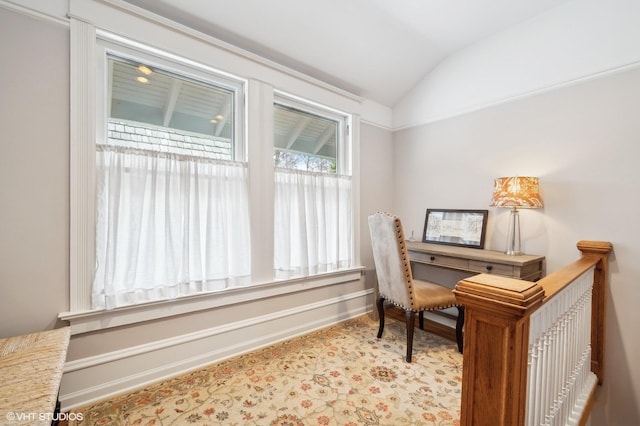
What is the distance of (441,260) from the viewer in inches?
101

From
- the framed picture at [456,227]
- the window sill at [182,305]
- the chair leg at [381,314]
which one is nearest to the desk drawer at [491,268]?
the framed picture at [456,227]

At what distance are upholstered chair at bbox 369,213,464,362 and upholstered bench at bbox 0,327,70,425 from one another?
6.53ft

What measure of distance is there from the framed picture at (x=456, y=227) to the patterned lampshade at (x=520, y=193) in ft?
1.50

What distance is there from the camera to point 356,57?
2637 mm

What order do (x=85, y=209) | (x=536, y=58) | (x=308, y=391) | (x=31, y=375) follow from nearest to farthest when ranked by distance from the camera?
(x=31, y=375) < (x=85, y=209) < (x=308, y=391) < (x=536, y=58)

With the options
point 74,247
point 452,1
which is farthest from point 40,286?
point 452,1

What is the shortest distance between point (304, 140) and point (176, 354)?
6.79 ft

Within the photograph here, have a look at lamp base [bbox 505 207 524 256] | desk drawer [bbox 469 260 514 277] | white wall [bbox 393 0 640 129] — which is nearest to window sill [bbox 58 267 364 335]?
desk drawer [bbox 469 260 514 277]

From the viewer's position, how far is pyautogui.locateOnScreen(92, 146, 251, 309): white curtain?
5.59 ft

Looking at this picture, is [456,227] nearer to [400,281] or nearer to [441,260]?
[441,260]

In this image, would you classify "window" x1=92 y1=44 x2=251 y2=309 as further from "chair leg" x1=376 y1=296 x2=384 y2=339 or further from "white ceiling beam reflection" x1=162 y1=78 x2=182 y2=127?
"chair leg" x1=376 y1=296 x2=384 y2=339

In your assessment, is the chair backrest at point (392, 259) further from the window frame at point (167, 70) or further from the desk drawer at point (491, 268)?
the window frame at point (167, 70)

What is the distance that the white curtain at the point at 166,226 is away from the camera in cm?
171

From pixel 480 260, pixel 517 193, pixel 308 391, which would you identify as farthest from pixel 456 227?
pixel 308 391
